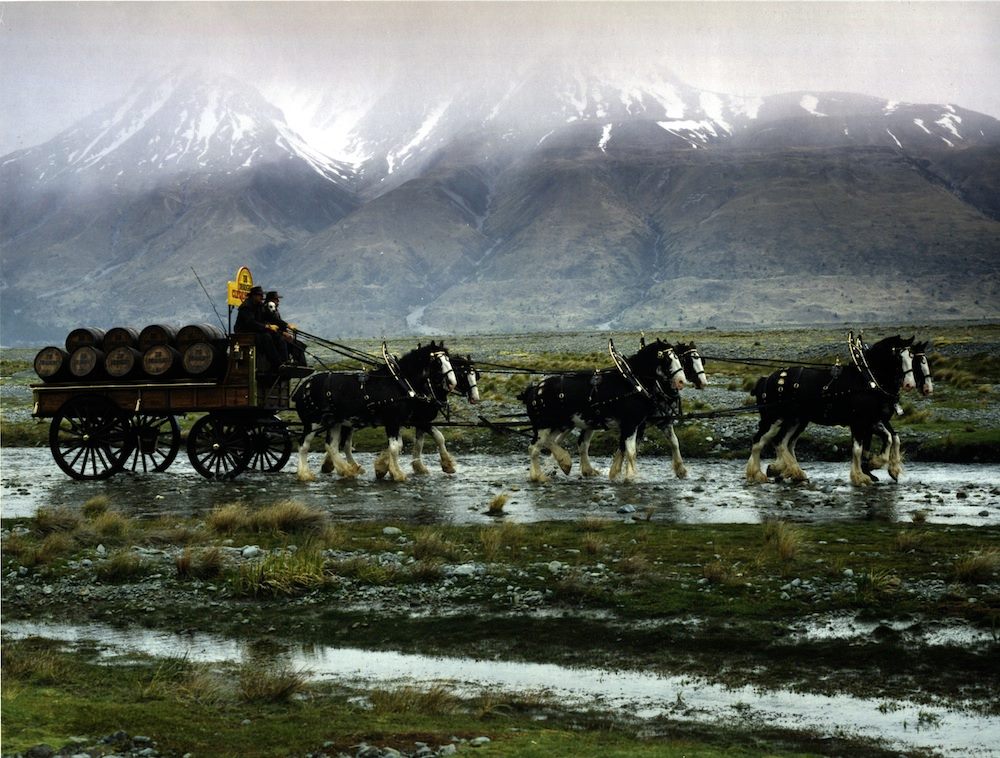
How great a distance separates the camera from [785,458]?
2658 centimetres

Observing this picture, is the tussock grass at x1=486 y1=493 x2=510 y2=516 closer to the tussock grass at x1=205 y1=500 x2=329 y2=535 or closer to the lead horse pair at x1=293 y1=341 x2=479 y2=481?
the tussock grass at x1=205 y1=500 x2=329 y2=535

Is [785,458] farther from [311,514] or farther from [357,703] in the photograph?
[357,703]

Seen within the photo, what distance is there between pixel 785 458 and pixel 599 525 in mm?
8092

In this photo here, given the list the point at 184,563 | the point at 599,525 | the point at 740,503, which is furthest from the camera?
the point at 740,503

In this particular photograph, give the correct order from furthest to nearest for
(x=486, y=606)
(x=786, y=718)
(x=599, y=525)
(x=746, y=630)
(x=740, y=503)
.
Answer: (x=740, y=503) < (x=599, y=525) < (x=486, y=606) < (x=746, y=630) < (x=786, y=718)

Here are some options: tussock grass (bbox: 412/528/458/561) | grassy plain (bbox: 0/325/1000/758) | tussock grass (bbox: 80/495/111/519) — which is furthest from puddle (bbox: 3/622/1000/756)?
tussock grass (bbox: 80/495/111/519)

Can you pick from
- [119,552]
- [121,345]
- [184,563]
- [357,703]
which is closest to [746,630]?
[357,703]

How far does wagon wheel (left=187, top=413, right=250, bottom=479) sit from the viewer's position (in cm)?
2831

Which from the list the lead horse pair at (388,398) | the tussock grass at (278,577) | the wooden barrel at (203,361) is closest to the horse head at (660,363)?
the lead horse pair at (388,398)

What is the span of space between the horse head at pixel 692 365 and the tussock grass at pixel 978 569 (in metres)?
11.3

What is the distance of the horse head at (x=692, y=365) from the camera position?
1057 inches

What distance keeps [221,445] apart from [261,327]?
307 cm

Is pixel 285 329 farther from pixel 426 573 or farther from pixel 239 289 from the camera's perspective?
pixel 426 573

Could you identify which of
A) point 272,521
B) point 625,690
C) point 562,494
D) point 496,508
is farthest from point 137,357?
point 625,690
